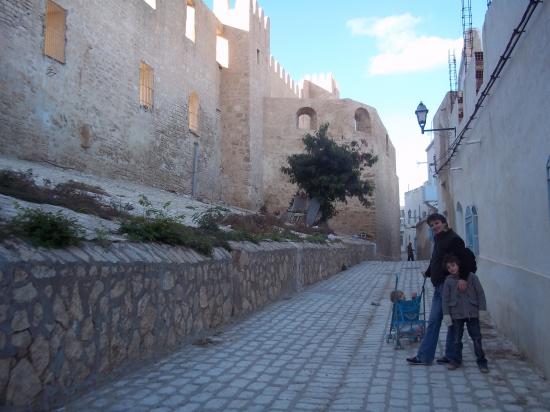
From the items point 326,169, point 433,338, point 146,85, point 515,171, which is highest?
point 146,85

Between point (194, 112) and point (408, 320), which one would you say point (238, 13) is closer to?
point (194, 112)

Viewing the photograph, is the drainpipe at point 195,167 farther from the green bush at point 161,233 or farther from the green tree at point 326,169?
the green bush at point 161,233

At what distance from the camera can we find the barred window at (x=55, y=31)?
14532mm

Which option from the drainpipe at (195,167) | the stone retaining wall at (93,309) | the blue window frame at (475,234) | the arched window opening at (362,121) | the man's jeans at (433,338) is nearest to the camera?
the stone retaining wall at (93,309)

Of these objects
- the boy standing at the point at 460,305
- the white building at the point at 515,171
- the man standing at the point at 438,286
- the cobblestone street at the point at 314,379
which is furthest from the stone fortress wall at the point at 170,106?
the boy standing at the point at 460,305

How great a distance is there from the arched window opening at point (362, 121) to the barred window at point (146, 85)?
51.6 feet

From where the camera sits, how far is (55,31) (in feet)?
48.7

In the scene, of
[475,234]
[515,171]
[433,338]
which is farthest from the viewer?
[475,234]

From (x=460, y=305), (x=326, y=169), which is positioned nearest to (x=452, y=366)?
(x=460, y=305)

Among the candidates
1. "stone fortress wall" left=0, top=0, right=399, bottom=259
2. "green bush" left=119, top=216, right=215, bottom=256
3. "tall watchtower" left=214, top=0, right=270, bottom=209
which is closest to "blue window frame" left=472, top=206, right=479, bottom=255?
"green bush" left=119, top=216, right=215, bottom=256

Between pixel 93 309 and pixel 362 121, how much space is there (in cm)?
3009

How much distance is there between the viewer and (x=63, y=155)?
14641mm

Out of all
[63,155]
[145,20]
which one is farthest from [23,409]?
[145,20]

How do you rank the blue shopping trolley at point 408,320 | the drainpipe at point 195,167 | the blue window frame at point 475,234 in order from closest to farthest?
the blue shopping trolley at point 408,320, the blue window frame at point 475,234, the drainpipe at point 195,167
